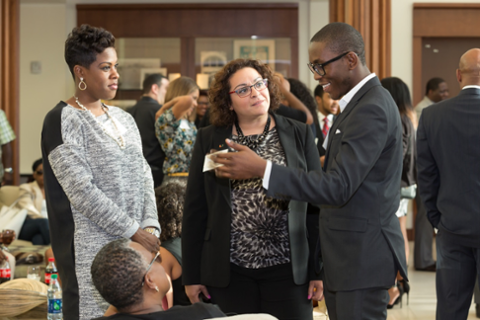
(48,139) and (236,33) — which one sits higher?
(236,33)

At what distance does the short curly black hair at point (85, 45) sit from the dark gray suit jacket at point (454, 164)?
1.79 metres

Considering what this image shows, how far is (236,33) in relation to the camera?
Result: 8.84 m

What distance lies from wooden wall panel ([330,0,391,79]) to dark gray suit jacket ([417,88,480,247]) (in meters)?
2.42

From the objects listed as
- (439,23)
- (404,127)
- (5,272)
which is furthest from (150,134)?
(439,23)

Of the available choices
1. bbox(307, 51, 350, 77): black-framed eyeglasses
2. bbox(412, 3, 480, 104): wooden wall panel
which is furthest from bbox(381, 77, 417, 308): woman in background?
bbox(412, 3, 480, 104): wooden wall panel

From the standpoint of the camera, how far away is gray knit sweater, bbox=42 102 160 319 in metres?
A: 2.11

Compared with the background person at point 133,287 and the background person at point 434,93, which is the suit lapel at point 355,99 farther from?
the background person at point 434,93

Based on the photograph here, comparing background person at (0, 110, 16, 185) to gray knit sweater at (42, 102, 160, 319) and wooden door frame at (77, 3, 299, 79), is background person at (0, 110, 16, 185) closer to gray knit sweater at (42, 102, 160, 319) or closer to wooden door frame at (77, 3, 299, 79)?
wooden door frame at (77, 3, 299, 79)

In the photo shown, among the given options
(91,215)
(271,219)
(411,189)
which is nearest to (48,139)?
(91,215)

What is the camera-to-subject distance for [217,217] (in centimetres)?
237

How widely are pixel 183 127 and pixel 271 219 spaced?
2240mm

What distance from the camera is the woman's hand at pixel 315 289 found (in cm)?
237

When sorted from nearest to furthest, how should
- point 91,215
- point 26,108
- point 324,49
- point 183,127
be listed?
point 324,49 < point 91,215 < point 183,127 < point 26,108

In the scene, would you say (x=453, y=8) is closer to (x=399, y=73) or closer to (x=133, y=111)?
(x=399, y=73)
